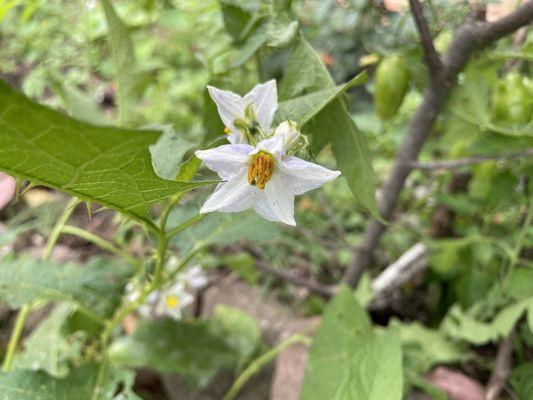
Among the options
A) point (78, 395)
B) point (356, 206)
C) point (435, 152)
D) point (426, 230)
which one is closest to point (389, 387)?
point (78, 395)

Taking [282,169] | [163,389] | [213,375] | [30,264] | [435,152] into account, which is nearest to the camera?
[282,169]

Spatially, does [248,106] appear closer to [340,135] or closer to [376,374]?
[340,135]

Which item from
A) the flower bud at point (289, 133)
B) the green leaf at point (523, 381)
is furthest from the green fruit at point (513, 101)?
the flower bud at point (289, 133)

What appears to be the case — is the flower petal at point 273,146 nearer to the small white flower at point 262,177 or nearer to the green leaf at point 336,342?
the small white flower at point 262,177

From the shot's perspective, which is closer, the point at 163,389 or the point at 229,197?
the point at 229,197

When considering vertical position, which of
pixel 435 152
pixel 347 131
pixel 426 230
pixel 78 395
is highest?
pixel 347 131

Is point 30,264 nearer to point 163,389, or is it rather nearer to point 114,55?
point 114,55

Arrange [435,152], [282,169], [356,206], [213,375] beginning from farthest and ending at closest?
[435,152], [356,206], [213,375], [282,169]
